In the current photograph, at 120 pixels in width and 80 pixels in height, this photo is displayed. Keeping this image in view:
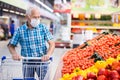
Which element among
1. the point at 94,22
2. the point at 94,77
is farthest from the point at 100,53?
the point at 94,22

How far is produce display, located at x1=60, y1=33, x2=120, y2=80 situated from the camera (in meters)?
2.64

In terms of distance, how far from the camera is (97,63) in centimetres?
341

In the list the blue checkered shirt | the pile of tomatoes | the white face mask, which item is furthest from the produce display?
the white face mask

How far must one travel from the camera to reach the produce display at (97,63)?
2643 mm

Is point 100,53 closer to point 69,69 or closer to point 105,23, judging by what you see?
point 69,69

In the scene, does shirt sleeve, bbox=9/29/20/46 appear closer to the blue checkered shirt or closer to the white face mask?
the blue checkered shirt

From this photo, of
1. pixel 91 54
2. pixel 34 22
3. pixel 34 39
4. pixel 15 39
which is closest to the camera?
→ pixel 34 22

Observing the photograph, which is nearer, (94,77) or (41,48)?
(94,77)

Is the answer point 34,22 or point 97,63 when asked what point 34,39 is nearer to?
point 34,22

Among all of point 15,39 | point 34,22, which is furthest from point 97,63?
point 15,39

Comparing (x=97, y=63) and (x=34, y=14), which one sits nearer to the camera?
(x=97, y=63)

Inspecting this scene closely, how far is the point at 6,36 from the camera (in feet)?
92.2

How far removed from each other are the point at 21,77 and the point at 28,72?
122mm

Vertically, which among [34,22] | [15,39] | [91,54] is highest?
[34,22]
